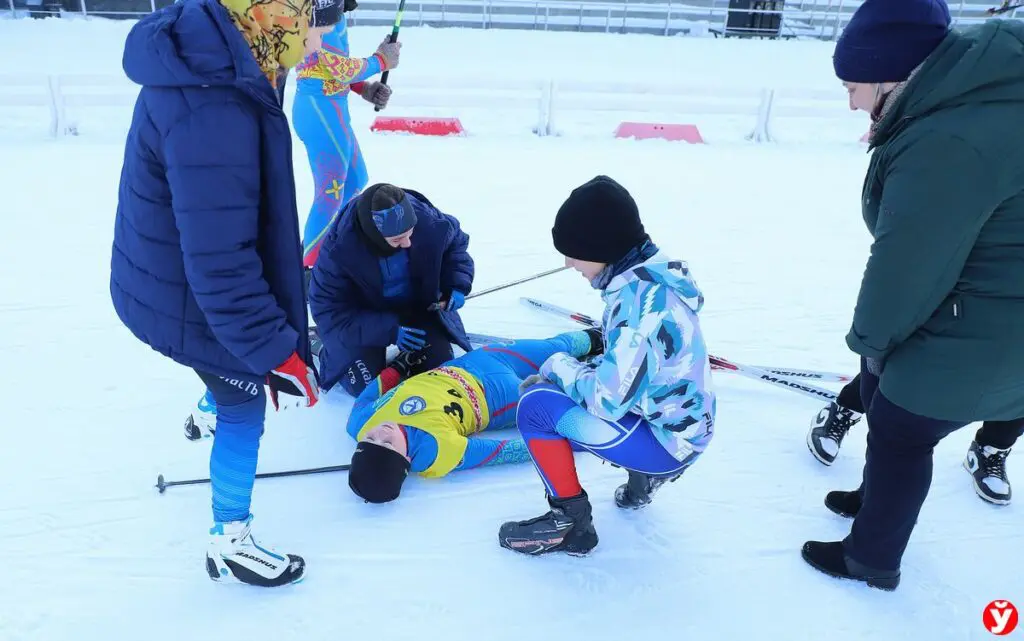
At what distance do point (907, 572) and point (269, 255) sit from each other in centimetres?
209

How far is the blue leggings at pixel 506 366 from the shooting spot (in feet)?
9.43

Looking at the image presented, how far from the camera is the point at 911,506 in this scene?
197 cm

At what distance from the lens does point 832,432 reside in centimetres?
273

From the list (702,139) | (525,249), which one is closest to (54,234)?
(525,249)

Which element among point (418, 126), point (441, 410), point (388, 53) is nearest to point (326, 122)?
point (388, 53)

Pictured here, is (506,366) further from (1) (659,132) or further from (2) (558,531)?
(1) (659,132)

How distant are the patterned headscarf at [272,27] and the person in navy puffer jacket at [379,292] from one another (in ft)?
4.02

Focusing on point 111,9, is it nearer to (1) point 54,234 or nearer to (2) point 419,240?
(1) point 54,234

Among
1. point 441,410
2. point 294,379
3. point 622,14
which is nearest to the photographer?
point 294,379

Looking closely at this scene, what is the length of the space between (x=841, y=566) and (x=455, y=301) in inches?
73.3

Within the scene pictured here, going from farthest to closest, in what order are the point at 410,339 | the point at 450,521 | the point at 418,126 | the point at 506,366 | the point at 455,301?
the point at 418,126 → the point at 455,301 → the point at 410,339 → the point at 506,366 → the point at 450,521

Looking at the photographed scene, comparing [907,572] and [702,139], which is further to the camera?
[702,139]

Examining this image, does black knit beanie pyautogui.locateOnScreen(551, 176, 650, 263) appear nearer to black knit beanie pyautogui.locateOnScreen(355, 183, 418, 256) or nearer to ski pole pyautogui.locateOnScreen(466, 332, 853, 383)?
black knit beanie pyautogui.locateOnScreen(355, 183, 418, 256)

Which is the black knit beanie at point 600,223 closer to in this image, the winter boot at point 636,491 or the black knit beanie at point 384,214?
the winter boot at point 636,491
